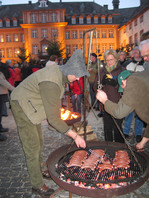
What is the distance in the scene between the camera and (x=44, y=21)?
35219 millimetres

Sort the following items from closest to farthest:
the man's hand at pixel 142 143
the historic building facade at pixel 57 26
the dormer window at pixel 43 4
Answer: the man's hand at pixel 142 143 < the historic building facade at pixel 57 26 < the dormer window at pixel 43 4

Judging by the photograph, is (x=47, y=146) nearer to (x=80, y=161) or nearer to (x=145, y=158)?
(x=80, y=161)

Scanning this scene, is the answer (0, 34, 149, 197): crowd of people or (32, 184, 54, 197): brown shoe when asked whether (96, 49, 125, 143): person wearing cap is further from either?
(32, 184, 54, 197): brown shoe

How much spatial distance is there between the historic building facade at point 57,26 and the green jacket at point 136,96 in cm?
3304

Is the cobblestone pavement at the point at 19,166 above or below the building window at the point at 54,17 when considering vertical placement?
below

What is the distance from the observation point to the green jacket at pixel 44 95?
7.56 ft

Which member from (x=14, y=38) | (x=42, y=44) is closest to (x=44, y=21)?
(x=42, y=44)

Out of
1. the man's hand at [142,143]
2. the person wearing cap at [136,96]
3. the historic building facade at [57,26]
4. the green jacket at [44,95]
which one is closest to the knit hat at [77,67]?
the green jacket at [44,95]

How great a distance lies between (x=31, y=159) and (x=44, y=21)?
36083 millimetres

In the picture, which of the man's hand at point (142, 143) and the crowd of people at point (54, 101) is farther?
the man's hand at point (142, 143)

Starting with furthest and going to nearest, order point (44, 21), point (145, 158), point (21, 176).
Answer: point (44, 21) < point (21, 176) < point (145, 158)

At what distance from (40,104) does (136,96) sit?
1243 millimetres

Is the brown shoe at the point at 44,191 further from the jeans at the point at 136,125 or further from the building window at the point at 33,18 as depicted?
the building window at the point at 33,18

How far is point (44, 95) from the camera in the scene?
7.57 feet
